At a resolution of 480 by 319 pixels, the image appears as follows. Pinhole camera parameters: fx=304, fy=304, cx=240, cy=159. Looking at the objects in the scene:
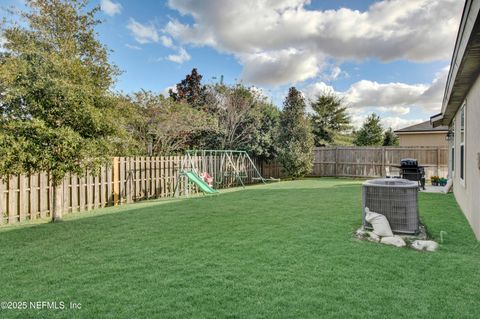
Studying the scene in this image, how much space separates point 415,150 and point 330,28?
28.3 ft

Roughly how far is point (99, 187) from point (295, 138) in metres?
10.6

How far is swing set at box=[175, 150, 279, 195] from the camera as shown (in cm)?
1107

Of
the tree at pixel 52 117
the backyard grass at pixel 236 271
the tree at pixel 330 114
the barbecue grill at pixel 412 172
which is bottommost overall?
the backyard grass at pixel 236 271

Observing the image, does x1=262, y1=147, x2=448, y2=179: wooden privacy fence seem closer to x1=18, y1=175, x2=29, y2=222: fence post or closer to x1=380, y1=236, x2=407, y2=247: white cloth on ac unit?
x1=380, y1=236, x2=407, y2=247: white cloth on ac unit

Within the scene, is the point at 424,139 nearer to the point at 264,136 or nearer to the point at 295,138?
the point at 295,138

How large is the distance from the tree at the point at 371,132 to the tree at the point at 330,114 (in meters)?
1.92

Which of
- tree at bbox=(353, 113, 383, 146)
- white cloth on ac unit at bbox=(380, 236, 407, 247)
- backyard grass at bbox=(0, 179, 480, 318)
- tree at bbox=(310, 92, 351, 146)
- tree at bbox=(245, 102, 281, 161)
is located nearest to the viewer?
backyard grass at bbox=(0, 179, 480, 318)

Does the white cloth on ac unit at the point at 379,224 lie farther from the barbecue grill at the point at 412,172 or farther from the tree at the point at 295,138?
the tree at the point at 295,138

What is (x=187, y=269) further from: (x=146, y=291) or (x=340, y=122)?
(x=340, y=122)

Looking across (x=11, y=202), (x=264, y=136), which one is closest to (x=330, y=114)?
(x=264, y=136)

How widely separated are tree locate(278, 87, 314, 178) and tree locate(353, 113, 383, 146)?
43.1 ft

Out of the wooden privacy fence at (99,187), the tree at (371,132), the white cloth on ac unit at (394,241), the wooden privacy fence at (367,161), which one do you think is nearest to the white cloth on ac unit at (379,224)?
the white cloth on ac unit at (394,241)

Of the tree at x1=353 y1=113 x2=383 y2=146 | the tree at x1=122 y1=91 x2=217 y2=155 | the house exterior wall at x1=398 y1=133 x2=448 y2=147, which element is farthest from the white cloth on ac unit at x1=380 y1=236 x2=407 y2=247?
the tree at x1=353 y1=113 x2=383 y2=146

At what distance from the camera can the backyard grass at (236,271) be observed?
8.20ft
